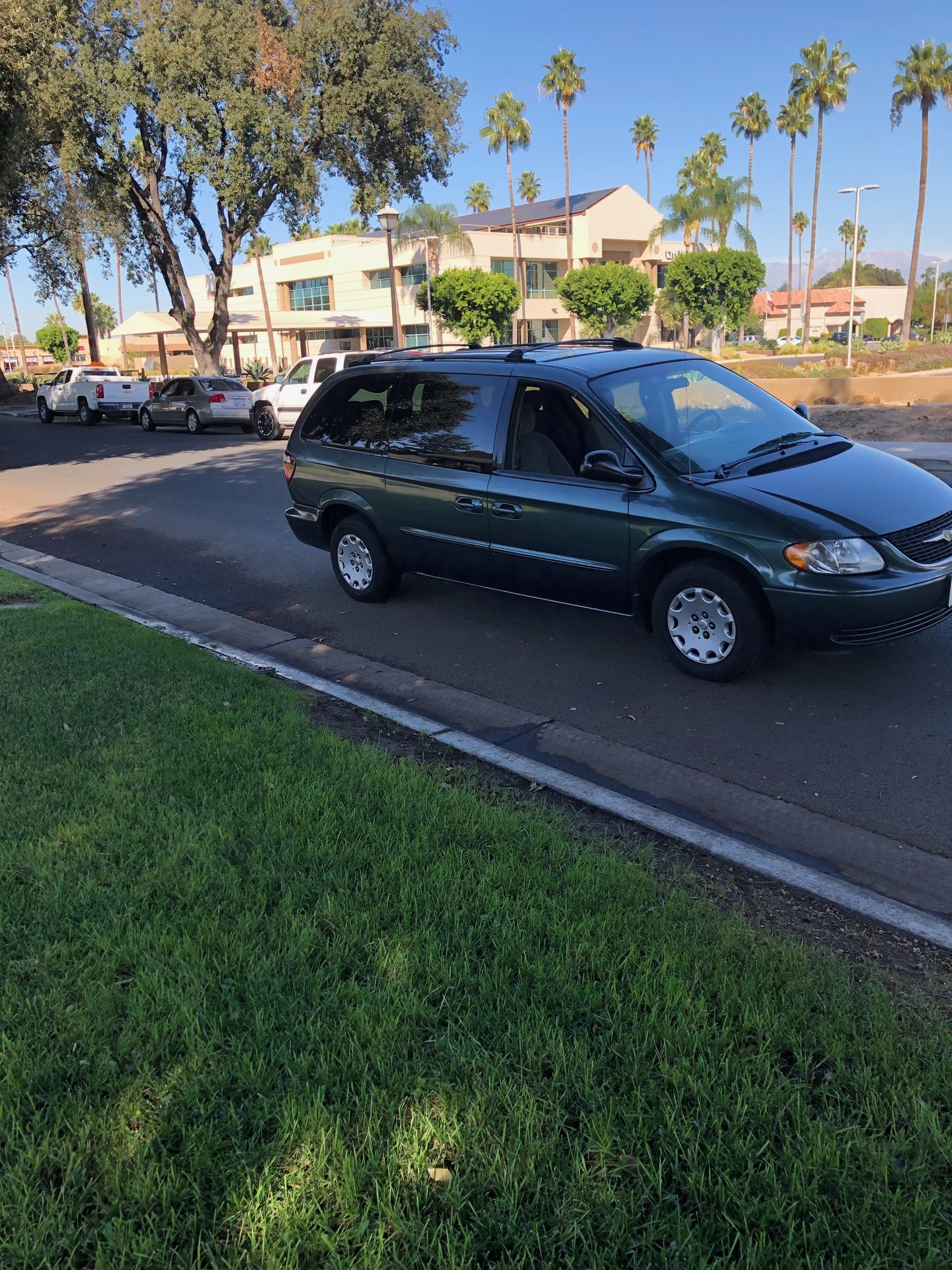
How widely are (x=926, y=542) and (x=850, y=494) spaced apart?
46cm

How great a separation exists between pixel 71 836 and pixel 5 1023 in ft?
3.49

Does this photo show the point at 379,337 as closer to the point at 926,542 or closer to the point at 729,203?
the point at 729,203

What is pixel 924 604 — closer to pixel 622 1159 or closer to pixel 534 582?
pixel 534 582

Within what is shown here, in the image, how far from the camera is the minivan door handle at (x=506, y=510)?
6219mm

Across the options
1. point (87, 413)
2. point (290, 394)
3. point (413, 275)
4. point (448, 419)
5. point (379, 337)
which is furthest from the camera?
point (379, 337)

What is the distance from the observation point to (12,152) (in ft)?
68.0

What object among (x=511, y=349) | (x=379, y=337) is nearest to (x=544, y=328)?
(x=379, y=337)

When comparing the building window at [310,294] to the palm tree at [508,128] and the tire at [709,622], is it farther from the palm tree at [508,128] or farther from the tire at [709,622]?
the tire at [709,622]

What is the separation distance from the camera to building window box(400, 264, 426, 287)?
62812 millimetres

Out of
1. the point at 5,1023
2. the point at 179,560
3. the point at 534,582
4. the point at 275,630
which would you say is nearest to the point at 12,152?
the point at 179,560

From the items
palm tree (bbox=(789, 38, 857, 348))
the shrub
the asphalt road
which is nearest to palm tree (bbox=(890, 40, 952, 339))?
palm tree (bbox=(789, 38, 857, 348))

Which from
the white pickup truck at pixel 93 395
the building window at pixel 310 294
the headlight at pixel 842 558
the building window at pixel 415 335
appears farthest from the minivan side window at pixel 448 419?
the building window at pixel 310 294

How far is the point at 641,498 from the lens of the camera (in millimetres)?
5656

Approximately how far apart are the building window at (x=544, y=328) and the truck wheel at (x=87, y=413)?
42259 mm
